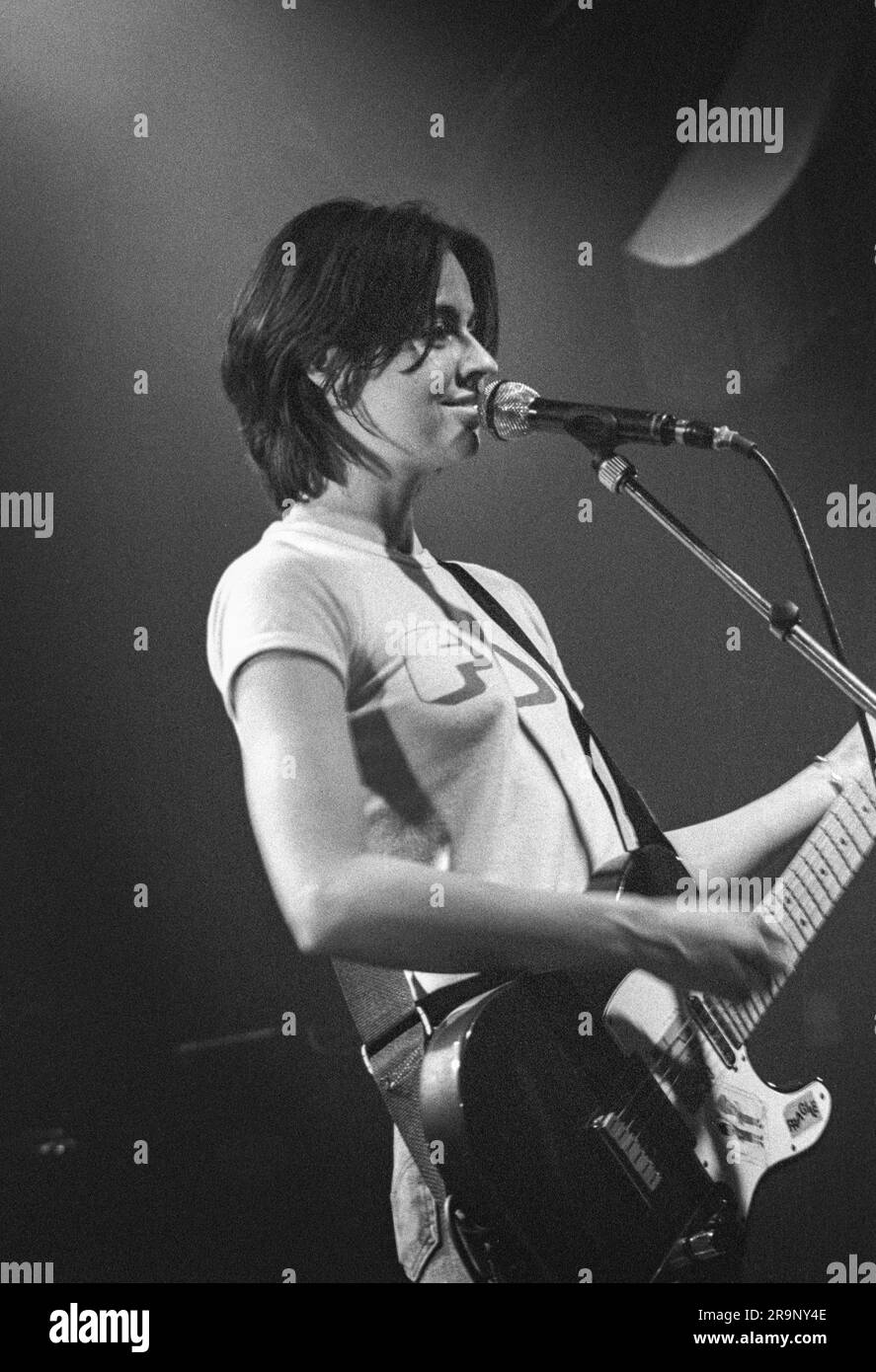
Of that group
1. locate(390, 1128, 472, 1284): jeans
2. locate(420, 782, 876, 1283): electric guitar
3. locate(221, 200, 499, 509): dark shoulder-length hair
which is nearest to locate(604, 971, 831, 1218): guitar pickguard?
locate(420, 782, 876, 1283): electric guitar

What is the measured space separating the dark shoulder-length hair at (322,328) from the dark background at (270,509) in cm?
8

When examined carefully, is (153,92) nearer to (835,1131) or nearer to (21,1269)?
(21,1269)

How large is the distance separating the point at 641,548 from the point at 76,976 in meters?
1.04

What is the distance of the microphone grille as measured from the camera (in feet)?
5.70

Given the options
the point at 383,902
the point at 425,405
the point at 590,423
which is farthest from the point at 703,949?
the point at 425,405

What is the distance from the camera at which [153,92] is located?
217cm

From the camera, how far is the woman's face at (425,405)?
1969 mm

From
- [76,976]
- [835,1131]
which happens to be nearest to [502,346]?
[76,976]

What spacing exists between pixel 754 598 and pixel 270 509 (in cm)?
73

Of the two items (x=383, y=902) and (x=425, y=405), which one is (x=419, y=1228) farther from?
(x=425, y=405)

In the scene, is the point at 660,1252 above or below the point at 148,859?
below

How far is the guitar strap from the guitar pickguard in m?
0.18

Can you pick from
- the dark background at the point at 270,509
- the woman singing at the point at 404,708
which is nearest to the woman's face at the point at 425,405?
the woman singing at the point at 404,708

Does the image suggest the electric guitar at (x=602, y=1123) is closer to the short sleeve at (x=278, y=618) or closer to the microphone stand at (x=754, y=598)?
the microphone stand at (x=754, y=598)
